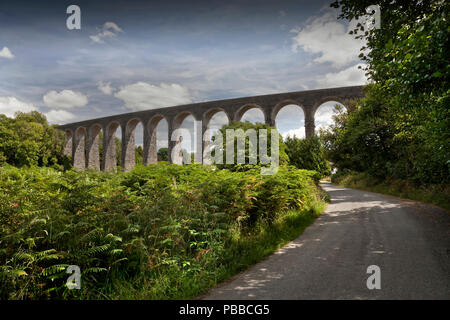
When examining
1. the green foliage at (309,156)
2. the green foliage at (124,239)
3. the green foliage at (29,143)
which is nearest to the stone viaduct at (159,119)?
the green foliage at (29,143)

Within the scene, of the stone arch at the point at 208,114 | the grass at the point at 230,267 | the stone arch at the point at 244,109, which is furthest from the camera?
the stone arch at the point at 208,114

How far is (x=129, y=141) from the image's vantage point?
126 ft

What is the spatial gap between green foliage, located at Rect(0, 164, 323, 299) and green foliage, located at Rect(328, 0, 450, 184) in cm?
413

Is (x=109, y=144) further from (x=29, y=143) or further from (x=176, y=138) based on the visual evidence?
(x=176, y=138)

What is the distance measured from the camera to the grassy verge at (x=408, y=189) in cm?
1055

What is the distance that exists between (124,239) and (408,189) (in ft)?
52.2

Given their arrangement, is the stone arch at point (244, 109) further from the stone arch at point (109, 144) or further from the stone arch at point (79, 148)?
the stone arch at point (79, 148)

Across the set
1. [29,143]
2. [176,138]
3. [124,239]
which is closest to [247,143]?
[124,239]

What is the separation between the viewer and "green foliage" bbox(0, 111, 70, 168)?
31.4 m

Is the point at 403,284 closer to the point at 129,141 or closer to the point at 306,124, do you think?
the point at 306,124

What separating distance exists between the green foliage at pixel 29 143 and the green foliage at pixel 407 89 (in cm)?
3216

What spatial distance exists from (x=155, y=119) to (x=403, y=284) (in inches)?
1441
